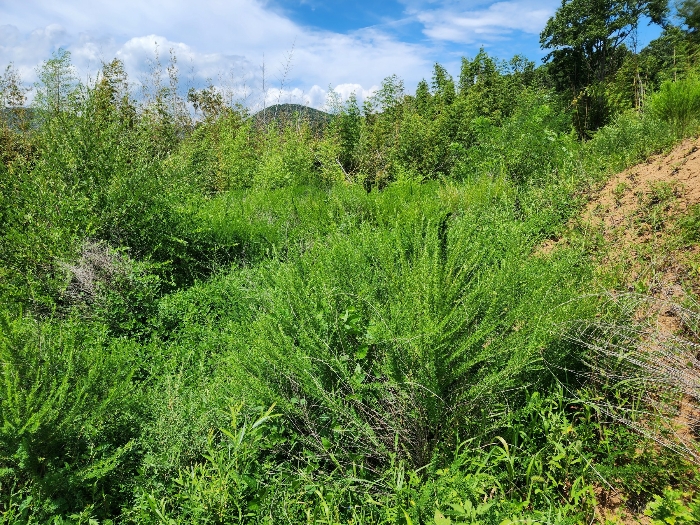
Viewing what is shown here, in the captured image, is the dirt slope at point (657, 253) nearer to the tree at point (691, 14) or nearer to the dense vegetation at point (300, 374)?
the dense vegetation at point (300, 374)

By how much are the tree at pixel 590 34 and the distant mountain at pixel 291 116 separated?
55.7 ft

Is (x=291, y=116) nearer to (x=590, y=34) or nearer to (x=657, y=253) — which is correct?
(x=657, y=253)

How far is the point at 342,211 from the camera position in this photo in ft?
17.0

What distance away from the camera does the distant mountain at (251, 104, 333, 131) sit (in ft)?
38.6

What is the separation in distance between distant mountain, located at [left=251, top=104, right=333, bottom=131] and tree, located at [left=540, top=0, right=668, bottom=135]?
16977 millimetres

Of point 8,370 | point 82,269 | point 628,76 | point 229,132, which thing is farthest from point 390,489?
point 628,76

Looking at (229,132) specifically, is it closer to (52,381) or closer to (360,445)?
(52,381)

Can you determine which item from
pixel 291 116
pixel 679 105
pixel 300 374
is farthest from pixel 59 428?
pixel 291 116

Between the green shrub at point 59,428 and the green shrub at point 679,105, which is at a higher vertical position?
the green shrub at point 679,105

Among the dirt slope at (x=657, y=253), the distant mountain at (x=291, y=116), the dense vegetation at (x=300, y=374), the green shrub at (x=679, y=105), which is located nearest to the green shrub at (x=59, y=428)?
the dense vegetation at (x=300, y=374)

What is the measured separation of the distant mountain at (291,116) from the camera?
11.8 meters

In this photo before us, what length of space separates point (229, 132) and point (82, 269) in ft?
24.8

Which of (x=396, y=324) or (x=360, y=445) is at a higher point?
(x=396, y=324)

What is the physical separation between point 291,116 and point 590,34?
21.8m
